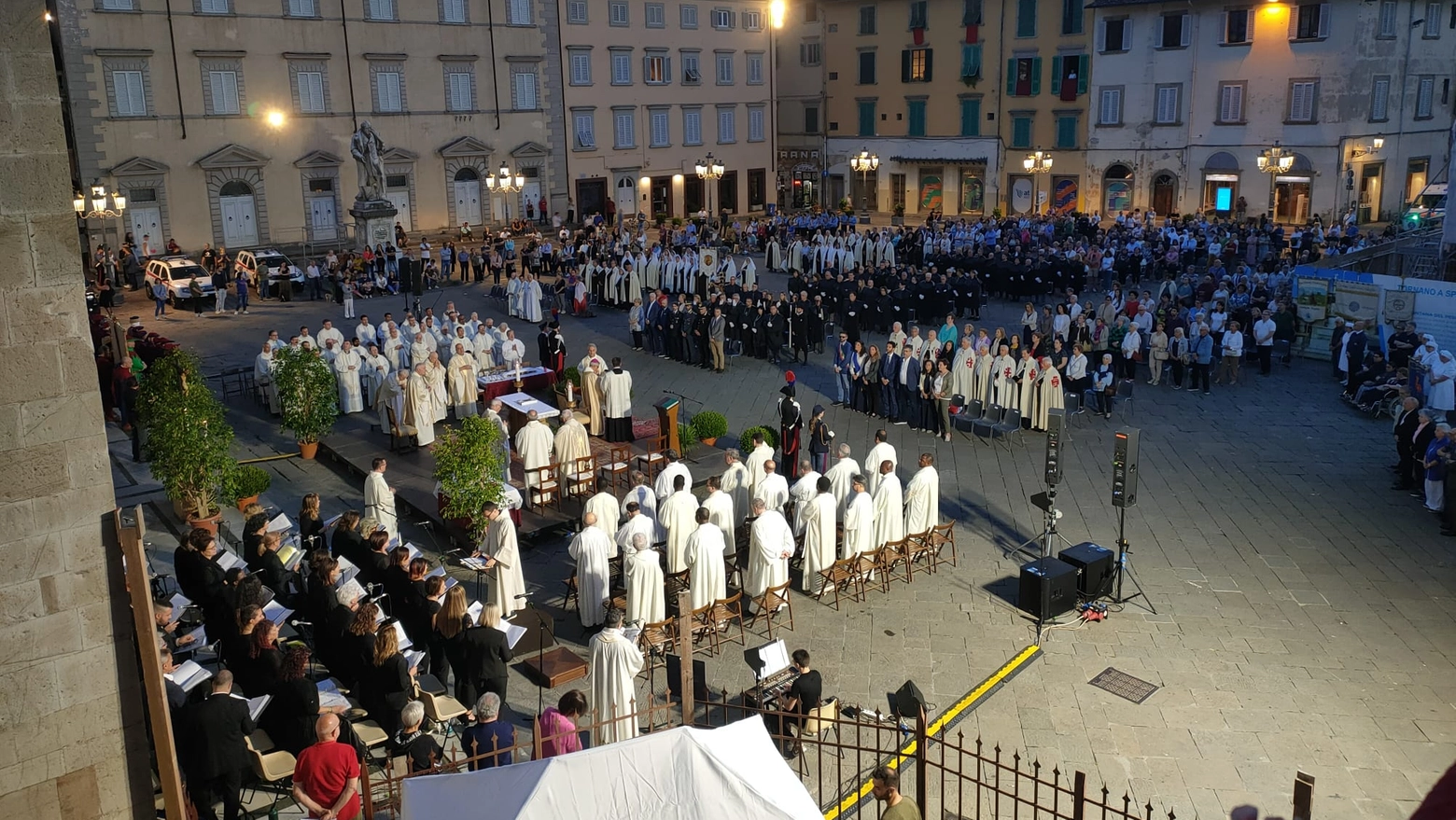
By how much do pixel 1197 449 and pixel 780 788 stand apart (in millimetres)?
13699

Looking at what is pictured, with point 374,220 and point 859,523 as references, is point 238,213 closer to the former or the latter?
point 374,220

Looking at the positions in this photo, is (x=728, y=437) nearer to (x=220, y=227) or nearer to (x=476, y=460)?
(x=476, y=460)

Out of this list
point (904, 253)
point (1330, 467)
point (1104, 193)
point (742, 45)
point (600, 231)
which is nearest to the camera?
point (1330, 467)

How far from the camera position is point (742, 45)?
51.9 meters

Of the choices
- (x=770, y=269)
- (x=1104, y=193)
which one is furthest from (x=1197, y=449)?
(x=1104, y=193)

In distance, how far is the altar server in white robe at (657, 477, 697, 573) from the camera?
43.0 ft

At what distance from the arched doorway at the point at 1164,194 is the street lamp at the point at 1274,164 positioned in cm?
336

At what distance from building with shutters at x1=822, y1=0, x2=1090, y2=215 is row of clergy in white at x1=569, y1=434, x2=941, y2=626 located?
36543mm

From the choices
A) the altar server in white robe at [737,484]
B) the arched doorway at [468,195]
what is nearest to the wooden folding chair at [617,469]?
the altar server in white robe at [737,484]

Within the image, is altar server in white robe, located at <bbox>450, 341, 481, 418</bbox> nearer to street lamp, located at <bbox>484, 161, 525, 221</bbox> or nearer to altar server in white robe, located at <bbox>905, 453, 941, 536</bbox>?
altar server in white robe, located at <bbox>905, 453, 941, 536</bbox>

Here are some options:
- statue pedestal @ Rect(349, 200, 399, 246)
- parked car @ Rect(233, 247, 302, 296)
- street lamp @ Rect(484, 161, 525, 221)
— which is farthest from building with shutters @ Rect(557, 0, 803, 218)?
parked car @ Rect(233, 247, 302, 296)

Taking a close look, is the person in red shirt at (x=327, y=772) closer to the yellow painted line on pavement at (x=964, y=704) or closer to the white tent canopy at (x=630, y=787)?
the white tent canopy at (x=630, y=787)

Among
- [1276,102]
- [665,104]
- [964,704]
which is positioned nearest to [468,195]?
[665,104]

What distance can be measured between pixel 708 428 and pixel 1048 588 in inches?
281
